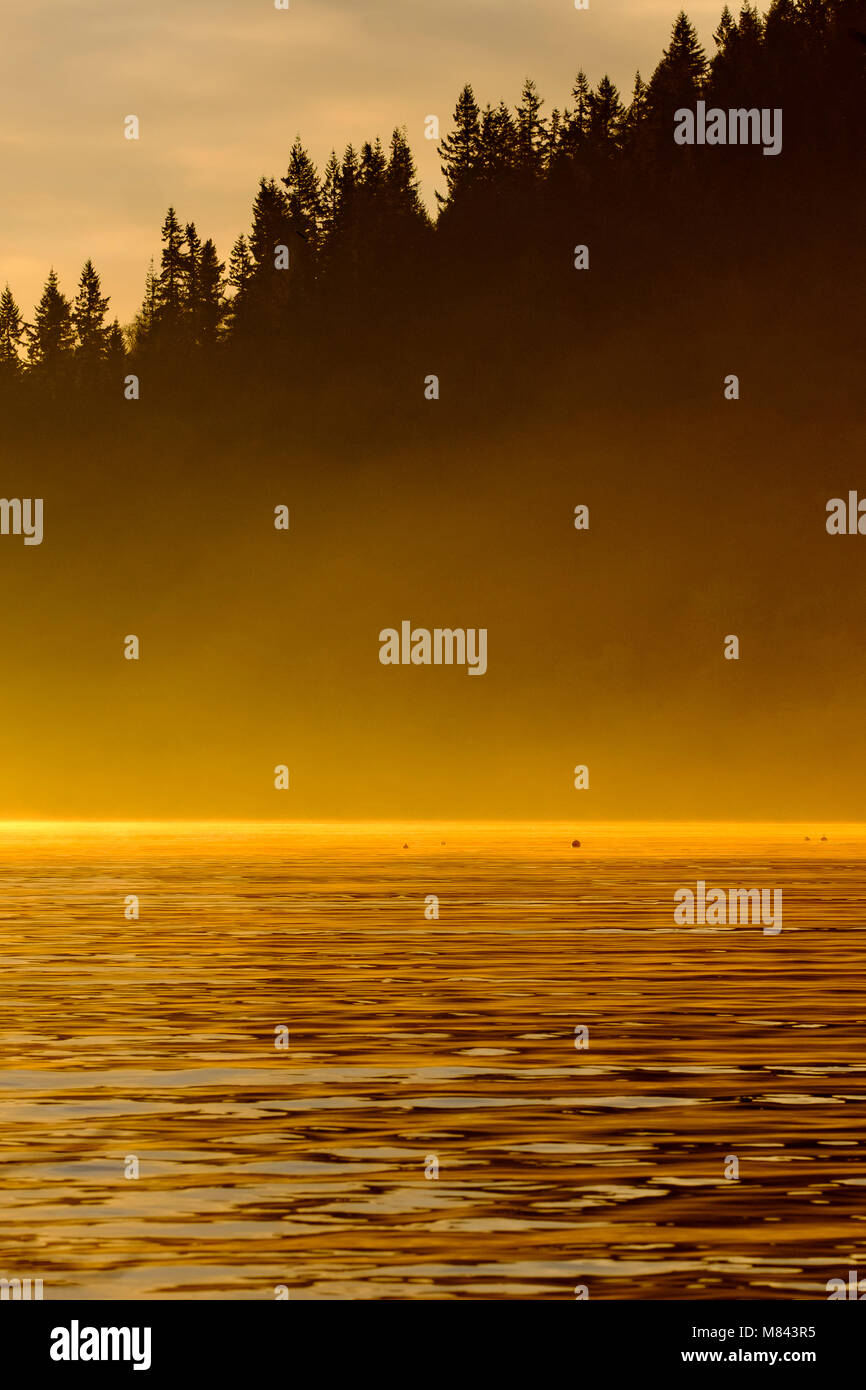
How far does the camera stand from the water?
51.7 feet

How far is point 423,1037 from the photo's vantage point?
29.1 m

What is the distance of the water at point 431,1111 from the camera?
51.7 feet

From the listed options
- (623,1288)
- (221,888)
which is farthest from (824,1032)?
(221,888)

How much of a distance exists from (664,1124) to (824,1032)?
337 inches

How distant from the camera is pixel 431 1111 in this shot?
22453mm

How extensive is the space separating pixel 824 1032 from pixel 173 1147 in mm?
12107

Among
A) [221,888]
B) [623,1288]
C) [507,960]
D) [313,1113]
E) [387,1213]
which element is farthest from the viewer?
[221,888]

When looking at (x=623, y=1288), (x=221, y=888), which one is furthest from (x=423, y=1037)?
(x=221, y=888)

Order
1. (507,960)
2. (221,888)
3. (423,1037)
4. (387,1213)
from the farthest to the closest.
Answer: (221,888) < (507,960) < (423,1037) < (387,1213)
